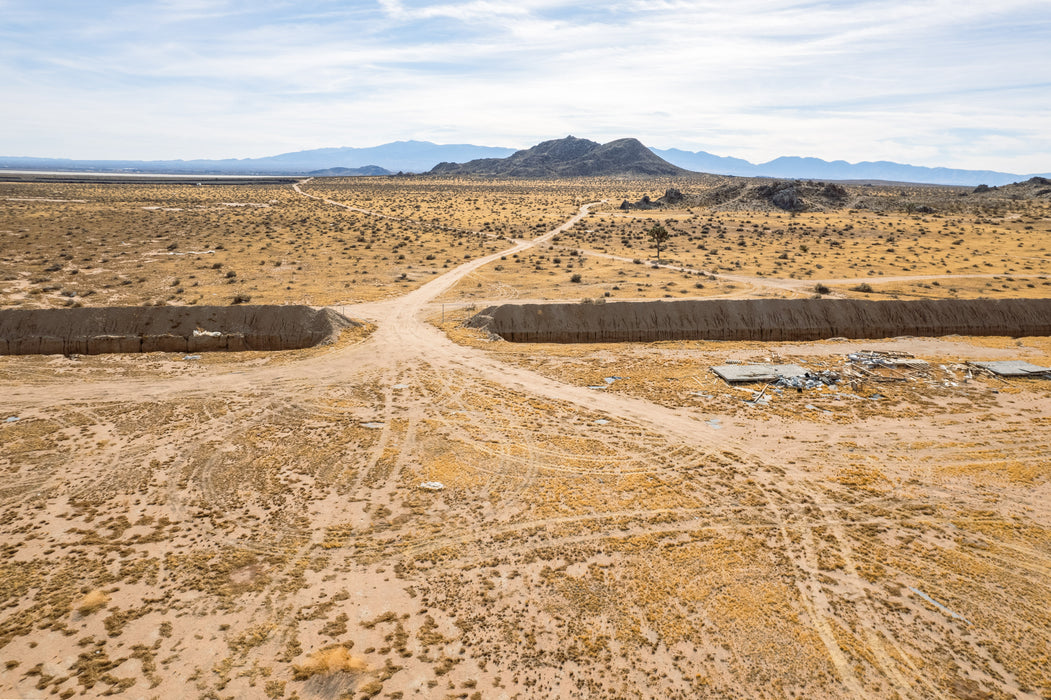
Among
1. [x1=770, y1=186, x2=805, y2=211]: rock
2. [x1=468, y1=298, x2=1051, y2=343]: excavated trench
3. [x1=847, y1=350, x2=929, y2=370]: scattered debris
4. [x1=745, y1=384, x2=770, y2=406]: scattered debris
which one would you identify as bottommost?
[x1=745, y1=384, x2=770, y2=406]: scattered debris

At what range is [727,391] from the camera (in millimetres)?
23703

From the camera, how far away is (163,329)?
93.4 ft

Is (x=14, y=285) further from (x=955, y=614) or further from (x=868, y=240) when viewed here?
(x=868, y=240)

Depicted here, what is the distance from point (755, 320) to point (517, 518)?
2295 cm

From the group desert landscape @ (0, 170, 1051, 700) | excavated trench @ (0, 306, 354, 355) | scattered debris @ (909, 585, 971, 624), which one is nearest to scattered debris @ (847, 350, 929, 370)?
desert landscape @ (0, 170, 1051, 700)

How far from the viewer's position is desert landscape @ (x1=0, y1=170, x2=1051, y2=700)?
1091 centimetres

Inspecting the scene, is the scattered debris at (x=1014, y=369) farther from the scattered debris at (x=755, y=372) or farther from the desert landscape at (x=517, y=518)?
the scattered debris at (x=755, y=372)

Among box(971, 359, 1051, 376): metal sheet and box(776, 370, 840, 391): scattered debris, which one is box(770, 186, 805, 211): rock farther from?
box(776, 370, 840, 391): scattered debris

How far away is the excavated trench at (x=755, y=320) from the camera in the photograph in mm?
31641

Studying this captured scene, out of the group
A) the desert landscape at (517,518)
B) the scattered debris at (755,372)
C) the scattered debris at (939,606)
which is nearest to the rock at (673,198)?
the desert landscape at (517,518)

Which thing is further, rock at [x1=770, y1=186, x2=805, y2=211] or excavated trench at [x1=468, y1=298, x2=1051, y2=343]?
rock at [x1=770, y1=186, x2=805, y2=211]

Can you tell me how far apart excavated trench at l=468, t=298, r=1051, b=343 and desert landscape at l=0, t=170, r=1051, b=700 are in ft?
2.94

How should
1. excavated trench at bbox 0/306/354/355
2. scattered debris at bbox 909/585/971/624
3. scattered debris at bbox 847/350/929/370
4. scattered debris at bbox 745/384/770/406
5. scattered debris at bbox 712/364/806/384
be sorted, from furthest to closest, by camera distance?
1. excavated trench at bbox 0/306/354/355
2. scattered debris at bbox 847/350/929/370
3. scattered debris at bbox 712/364/806/384
4. scattered debris at bbox 745/384/770/406
5. scattered debris at bbox 909/585/971/624

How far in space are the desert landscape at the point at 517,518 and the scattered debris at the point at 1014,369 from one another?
39 centimetres
